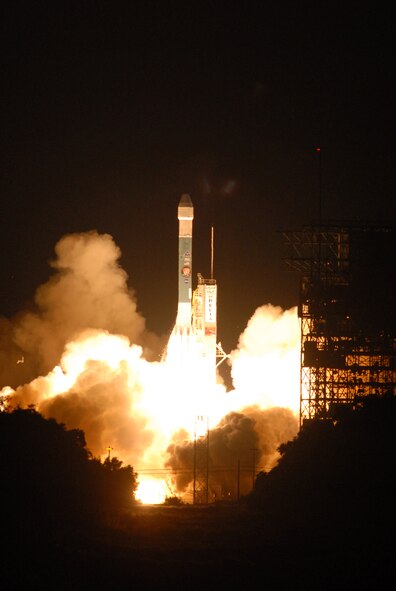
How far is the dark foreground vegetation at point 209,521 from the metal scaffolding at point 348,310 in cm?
490

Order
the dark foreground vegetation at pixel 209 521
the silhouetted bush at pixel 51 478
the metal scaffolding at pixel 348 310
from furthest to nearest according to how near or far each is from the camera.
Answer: the metal scaffolding at pixel 348 310 → the silhouetted bush at pixel 51 478 → the dark foreground vegetation at pixel 209 521

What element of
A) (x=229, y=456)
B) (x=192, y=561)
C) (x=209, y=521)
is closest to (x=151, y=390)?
(x=229, y=456)

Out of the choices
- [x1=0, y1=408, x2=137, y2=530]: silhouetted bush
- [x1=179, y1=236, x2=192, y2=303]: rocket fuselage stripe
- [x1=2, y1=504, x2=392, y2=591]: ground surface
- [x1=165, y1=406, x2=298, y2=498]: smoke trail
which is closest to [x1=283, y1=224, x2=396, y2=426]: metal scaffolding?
[x1=165, y1=406, x2=298, y2=498]: smoke trail

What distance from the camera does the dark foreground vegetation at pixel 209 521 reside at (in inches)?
1479

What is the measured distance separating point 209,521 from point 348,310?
14924 millimetres

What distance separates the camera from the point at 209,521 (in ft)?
161

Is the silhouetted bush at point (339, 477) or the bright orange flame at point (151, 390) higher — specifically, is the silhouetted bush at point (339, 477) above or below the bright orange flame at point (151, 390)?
below

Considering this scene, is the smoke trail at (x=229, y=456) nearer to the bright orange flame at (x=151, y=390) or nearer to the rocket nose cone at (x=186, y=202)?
the bright orange flame at (x=151, y=390)

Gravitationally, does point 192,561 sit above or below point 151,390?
below

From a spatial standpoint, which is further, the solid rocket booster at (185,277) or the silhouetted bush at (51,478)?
the solid rocket booster at (185,277)

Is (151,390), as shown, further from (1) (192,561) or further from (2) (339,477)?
(1) (192,561)

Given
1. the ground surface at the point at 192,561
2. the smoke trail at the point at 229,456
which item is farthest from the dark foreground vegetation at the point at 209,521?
the smoke trail at the point at 229,456

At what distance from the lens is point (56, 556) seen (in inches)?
1508

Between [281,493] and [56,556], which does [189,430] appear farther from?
[56,556]
